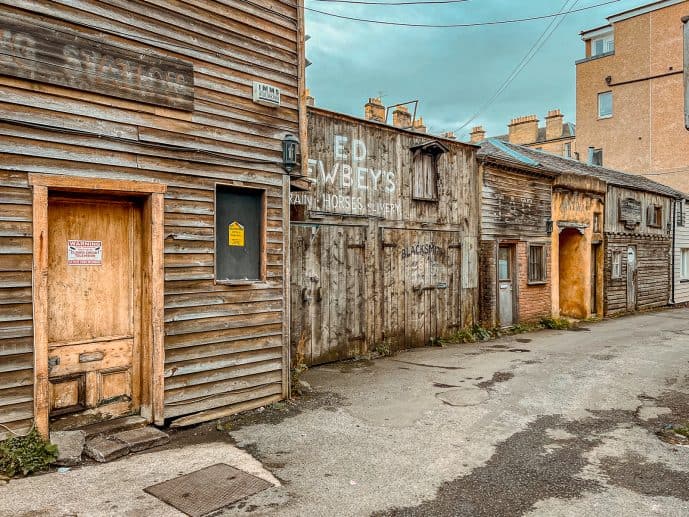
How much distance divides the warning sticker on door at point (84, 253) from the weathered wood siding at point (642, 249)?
1619cm

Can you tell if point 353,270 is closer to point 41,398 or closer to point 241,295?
point 241,295

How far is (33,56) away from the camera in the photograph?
191 inches

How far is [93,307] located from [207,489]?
2.41 m

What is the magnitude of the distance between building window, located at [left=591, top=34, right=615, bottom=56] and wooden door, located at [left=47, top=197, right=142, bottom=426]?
32149 millimetres

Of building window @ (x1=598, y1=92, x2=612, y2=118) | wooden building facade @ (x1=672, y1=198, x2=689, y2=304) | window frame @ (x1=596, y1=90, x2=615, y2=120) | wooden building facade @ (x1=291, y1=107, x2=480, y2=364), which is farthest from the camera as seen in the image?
building window @ (x1=598, y1=92, x2=612, y2=118)

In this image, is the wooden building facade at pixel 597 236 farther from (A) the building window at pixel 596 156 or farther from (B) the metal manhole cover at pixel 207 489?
(B) the metal manhole cover at pixel 207 489

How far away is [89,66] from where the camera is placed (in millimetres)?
5215

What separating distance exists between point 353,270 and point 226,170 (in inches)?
164

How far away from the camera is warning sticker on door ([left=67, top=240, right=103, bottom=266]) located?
214 inches

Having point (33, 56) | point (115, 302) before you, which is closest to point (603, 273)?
point (115, 302)

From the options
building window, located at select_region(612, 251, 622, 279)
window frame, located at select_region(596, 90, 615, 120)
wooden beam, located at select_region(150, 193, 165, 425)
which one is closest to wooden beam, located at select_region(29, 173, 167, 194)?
wooden beam, located at select_region(150, 193, 165, 425)

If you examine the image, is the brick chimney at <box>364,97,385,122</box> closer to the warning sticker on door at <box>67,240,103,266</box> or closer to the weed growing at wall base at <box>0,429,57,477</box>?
the warning sticker on door at <box>67,240,103,266</box>


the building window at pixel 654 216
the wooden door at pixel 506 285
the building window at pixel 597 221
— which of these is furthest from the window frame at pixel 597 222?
the wooden door at pixel 506 285

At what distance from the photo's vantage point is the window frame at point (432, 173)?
1136cm
